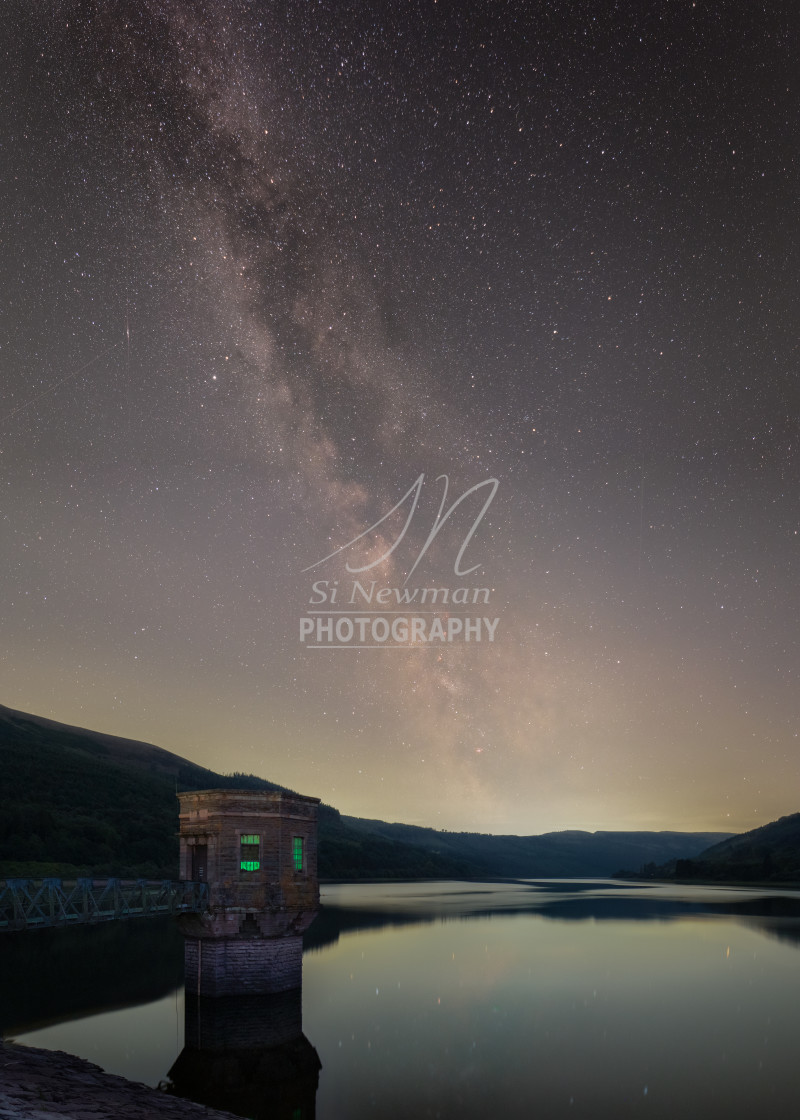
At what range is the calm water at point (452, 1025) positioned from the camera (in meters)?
27.3

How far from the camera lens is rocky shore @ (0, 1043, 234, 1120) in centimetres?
1916

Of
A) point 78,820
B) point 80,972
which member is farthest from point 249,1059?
point 78,820

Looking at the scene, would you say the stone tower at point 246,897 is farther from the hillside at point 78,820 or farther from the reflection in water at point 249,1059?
the hillside at point 78,820

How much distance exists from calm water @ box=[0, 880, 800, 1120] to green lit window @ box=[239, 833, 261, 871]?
5942 mm

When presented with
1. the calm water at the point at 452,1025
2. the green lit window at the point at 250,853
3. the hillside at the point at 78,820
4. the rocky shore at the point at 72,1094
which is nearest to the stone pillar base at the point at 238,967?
the calm water at the point at 452,1025

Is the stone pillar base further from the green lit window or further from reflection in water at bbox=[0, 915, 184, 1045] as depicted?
reflection in water at bbox=[0, 915, 184, 1045]

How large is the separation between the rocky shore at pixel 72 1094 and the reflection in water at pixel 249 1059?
7.71 ft

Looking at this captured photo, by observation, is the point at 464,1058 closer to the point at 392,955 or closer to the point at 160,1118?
the point at 160,1118

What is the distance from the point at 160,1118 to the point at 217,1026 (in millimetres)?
13702

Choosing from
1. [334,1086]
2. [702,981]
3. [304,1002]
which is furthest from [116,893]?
[702,981]

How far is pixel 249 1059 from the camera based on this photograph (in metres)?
30.2

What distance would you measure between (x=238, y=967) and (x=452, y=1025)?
35.1 ft

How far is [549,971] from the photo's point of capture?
55.8 m

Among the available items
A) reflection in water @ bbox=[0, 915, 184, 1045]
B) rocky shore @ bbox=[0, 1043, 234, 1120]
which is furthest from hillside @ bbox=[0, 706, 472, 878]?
rocky shore @ bbox=[0, 1043, 234, 1120]
